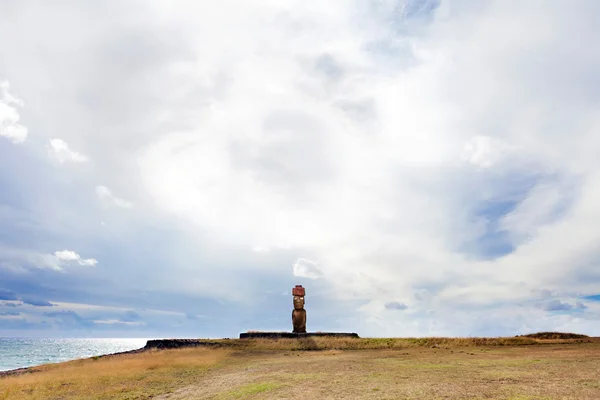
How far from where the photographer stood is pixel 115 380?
19.7m

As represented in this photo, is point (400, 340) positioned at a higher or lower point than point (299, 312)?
lower

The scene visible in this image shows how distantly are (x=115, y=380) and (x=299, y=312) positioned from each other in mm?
20648

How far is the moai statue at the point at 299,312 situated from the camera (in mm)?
38344

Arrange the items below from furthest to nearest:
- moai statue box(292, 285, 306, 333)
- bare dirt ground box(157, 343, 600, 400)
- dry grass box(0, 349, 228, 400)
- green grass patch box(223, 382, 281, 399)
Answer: moai statue box(292, 285, 306, 333) < dry grass box(0, 349, 228, 400) < green grass patch box(223, 382, 281, 399) < bare dirt ground box(157, 343, 600, 400)

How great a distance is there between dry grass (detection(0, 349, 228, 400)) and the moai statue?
36.8 feet

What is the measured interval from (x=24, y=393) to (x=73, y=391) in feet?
6.74

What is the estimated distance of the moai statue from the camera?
38344 mm

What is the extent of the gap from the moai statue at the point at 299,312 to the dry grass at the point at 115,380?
11.2 m

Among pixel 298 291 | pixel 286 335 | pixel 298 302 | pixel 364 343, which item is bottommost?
pixel 364 343

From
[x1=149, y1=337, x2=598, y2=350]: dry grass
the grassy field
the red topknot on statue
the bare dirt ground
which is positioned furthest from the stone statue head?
the bare dirt ground

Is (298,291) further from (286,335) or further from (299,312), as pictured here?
(286,335)

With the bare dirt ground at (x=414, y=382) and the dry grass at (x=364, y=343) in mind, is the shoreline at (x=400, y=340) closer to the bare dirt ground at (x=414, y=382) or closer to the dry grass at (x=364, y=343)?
the dry grass at (x=364, y=343)

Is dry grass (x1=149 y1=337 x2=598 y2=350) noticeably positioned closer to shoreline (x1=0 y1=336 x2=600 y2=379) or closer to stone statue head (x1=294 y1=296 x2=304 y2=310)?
shoreline (x1=0 y1=336 x2=600 y2=379)

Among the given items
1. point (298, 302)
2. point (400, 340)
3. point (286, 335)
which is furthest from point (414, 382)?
point (298, 302)
